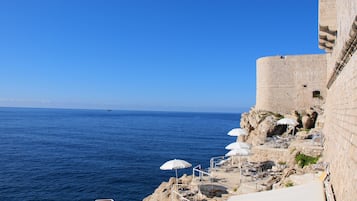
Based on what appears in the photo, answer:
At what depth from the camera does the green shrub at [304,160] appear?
1413cm

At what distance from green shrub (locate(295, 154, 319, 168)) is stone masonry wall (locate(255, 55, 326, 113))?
14028 millimetres

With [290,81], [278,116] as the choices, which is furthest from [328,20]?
[278,116]

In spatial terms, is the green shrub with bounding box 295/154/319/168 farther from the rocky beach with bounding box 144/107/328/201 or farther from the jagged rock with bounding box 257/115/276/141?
the jagged rock with bounding box 257/115/276/141

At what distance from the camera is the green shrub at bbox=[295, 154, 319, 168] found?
14.1 m

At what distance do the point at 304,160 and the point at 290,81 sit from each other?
611 inches

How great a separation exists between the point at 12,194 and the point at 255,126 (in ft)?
65.7

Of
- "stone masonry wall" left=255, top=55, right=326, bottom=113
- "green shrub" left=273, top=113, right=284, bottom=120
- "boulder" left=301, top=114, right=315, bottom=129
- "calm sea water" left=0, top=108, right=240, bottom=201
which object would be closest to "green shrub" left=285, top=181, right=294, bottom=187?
"boulder" left=301, top=114, right=315, bottom=129

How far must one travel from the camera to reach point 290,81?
2866 centimetres

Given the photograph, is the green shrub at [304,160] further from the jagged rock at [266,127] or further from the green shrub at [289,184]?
the jagged rock at [266,127]

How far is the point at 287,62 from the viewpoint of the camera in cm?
2866

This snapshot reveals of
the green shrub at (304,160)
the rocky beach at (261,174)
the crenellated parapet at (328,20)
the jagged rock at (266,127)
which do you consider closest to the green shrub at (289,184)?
the rocky beach at (261,174)

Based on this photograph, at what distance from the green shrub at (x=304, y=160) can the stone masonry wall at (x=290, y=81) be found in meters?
14.0

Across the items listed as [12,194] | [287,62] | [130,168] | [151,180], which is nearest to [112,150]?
[130,168]

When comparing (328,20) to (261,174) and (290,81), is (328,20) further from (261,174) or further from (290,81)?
(290,81)
